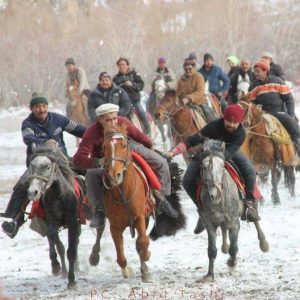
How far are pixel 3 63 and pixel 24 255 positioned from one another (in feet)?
98.7

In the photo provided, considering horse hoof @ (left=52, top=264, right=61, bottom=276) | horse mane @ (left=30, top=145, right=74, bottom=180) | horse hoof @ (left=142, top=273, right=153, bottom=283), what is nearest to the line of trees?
horse hoof @ (left=52, top=264, right=61, bottom=276)

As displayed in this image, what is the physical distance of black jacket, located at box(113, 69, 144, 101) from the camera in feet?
58.9

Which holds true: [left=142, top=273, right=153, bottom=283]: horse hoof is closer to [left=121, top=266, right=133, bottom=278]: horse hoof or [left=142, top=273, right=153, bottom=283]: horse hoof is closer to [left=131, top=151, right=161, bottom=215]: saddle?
[left=121, top=266, right=133, bottom=278]: horse hoof

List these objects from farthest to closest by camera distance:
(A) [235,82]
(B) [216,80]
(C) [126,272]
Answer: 1. (B) [216,80]
2. (A) [235,82]
3. (C) [126,272]

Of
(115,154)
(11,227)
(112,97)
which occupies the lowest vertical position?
(11,227)

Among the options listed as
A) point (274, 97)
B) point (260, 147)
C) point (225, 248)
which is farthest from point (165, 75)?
point (225, 248)

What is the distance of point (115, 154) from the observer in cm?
804

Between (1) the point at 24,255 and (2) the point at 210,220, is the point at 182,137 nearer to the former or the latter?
(1) the point at 24,255

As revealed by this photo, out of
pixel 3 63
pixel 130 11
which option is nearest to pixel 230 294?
pixel 3 63

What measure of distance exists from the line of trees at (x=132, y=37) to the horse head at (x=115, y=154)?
3018 cm

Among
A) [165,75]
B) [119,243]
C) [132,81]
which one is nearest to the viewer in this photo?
[119,243]

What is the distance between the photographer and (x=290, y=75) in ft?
144

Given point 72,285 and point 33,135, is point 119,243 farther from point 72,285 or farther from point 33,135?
point 33,135

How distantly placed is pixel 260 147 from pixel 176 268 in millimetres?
4658
